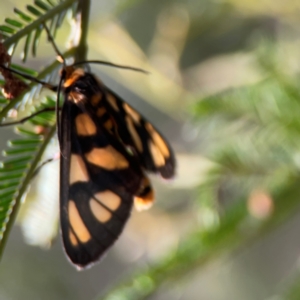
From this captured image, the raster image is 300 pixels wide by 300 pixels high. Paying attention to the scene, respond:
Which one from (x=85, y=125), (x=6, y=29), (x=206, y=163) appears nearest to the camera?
(x=6, y=29)

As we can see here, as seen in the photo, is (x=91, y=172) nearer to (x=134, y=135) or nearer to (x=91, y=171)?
(x=91, y=171)

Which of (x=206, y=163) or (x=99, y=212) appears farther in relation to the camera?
(x=206, y=163)

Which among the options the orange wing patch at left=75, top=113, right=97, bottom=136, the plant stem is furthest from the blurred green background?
the plant stem

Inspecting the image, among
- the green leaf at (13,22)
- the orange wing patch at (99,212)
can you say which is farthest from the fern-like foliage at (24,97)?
the orange wing patch at (99,212)

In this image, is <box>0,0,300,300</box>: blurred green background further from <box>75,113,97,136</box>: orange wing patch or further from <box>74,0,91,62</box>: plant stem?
<box>74,0,91,62</box>: plant stem

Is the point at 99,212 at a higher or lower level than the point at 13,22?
lower

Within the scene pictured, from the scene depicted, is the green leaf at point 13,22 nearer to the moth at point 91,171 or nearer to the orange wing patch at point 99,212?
the moth at point 91,171

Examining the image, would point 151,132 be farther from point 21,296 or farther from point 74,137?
point 21,296

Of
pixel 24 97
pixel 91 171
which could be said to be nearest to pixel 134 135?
pixel 91 171
